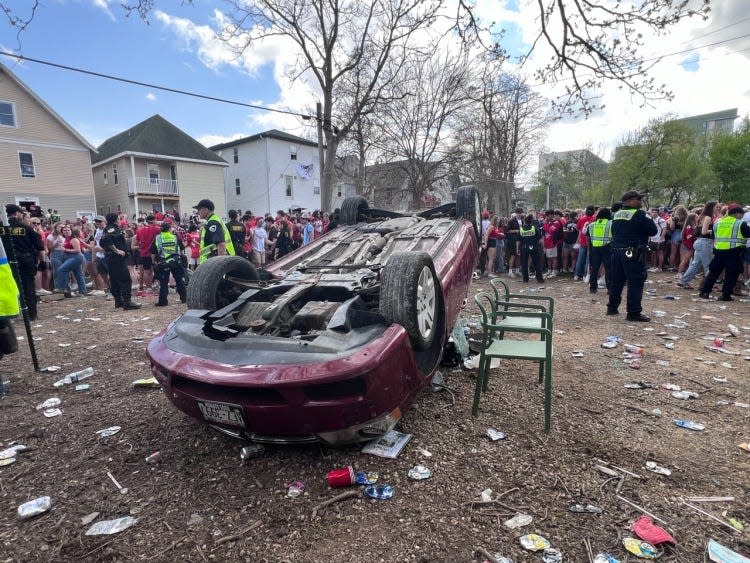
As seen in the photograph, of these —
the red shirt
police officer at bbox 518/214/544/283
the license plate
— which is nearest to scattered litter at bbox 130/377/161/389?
the license plate

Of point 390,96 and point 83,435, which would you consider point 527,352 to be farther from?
point 390,96

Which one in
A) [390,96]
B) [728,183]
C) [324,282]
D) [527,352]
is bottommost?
[527,352]

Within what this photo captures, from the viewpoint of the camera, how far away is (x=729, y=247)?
6.75 meters

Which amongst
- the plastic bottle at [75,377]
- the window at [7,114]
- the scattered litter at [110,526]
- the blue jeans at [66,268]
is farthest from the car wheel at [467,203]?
the window at [7,114]

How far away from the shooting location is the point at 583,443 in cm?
279

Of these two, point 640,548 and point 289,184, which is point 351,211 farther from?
point 289,184

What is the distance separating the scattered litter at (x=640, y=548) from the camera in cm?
186

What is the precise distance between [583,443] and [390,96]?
60.8 feet

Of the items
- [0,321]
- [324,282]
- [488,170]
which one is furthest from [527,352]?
[488,170]

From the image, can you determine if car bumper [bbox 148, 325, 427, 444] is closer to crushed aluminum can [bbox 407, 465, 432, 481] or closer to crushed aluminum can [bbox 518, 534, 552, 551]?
crushed aluminum can [bbox 407, 465, 432, 481]

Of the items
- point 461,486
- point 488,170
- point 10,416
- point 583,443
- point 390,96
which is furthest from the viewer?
point 488,170

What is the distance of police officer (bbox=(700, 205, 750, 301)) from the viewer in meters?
6.66

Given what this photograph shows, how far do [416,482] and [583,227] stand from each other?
876 cm

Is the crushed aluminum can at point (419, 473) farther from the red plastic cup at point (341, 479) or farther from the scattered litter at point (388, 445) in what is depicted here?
the red plastic cup at point (341, 479)
